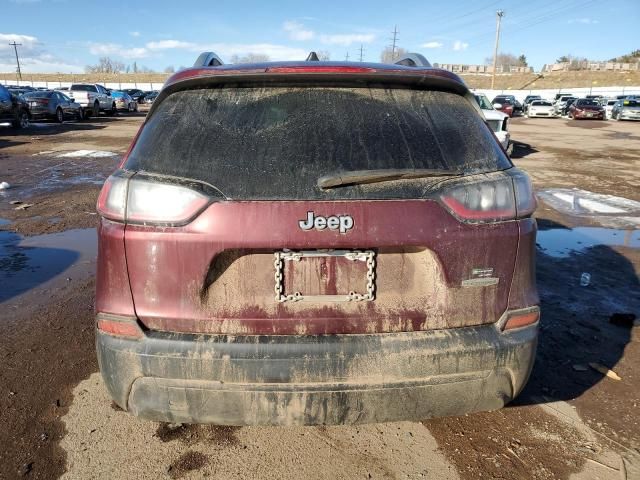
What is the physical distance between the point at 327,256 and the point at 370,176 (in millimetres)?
376

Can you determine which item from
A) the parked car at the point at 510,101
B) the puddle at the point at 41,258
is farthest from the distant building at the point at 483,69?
the puddle at the point at 41,258

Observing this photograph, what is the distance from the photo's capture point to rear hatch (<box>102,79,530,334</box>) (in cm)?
196

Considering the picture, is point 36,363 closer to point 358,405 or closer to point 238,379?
point 238,379

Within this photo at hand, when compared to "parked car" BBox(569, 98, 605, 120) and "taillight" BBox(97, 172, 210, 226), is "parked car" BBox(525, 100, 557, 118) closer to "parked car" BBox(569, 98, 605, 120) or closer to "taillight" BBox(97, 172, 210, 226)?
"parked car" BBox(569, 98, 605, 120)

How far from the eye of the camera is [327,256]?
199 centimetres

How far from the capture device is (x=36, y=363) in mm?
3365

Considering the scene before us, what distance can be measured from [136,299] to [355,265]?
36.9 inches

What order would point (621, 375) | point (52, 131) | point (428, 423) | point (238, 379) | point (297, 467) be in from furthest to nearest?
1. point (52, 131)
2. point (621, 375)
3. point (428, 423)
4. point (297, 467)
5. point (238, 379)

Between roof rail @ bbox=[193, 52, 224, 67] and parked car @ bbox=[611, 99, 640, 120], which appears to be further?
parked car @ bbox=[611, 99, 640, 120]

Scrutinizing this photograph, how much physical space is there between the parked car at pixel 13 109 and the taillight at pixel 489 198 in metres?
22.7

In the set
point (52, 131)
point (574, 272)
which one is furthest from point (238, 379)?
point (52, 131)

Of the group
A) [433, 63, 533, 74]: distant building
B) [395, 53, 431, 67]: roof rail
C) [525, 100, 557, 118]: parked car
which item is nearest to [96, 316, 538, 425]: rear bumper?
[395, 53, 431, 67]: roof rail

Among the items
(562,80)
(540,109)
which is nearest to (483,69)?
(562,80)

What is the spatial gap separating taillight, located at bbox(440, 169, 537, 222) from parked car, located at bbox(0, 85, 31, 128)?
2275cm
